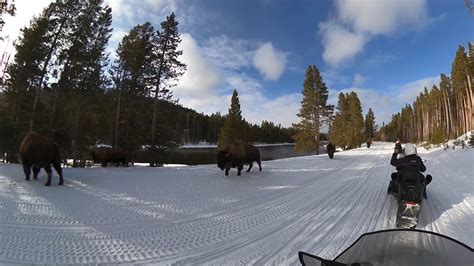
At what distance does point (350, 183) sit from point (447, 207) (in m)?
4.14

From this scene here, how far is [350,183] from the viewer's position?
11.7 m

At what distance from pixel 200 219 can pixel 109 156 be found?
16.1 m

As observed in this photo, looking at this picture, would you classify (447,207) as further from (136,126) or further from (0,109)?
(0,109)

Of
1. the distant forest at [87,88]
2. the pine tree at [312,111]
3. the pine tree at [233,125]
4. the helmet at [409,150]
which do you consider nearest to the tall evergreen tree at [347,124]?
the pine tree at [312,111]

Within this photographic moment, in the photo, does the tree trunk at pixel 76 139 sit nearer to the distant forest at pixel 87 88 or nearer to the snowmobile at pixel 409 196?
the distant forest at pixel 87 88

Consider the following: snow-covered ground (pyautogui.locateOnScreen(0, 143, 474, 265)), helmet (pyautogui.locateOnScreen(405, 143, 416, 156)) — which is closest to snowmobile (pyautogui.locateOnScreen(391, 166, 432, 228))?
snow-covered ground (pyautogui.locateOnScreen(0, 143, 474, 265))

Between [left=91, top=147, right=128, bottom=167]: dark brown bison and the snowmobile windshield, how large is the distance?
20.3 metres

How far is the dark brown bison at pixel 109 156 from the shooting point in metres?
20.9

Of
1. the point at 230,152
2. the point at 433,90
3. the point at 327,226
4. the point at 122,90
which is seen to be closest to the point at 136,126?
the point at 122,90

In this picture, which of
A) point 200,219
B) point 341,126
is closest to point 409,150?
point 200,219

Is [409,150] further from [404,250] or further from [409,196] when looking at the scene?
[404,250]

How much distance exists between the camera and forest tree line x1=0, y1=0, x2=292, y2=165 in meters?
20.0

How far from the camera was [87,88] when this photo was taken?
2256cm

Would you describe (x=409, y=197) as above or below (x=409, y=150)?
below
